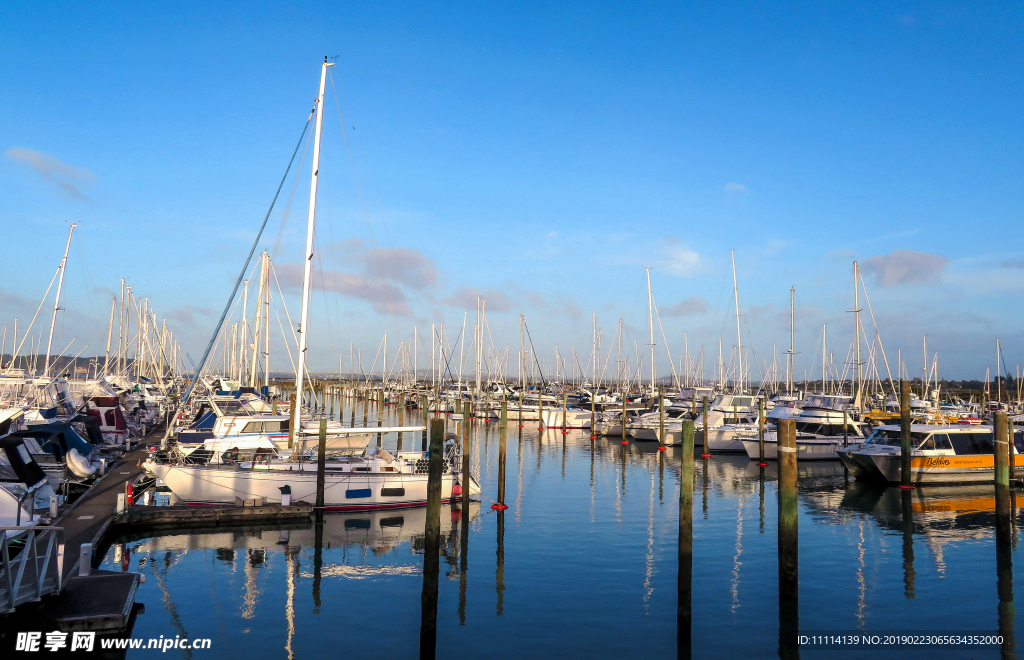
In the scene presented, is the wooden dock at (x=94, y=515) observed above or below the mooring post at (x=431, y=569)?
below

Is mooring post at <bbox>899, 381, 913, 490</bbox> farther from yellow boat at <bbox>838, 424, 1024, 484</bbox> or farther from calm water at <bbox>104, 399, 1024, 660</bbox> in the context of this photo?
calm water at <bbox>104, 399, 1024, 660</bbox>

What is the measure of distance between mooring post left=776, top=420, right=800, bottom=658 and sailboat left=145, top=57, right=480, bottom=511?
40.9 ft

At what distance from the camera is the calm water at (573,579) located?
13773 millimetres

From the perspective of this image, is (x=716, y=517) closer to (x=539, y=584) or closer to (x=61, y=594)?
(x=539, y=584)

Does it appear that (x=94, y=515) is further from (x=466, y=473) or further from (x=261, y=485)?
(x=466, y=473)

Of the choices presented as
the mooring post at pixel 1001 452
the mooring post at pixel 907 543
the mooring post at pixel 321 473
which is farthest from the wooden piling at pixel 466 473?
the mooring post at pixel 1001 452

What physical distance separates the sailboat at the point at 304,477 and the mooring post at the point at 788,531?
1245 centimetres

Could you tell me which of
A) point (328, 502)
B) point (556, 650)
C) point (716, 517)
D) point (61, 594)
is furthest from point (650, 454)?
point (61, 594)

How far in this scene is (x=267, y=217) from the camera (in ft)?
84.6

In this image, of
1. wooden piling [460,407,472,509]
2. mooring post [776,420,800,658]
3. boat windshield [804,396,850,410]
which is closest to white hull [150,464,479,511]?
wooden piling [460,407,472,509]

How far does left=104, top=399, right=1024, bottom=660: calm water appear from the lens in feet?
45.2

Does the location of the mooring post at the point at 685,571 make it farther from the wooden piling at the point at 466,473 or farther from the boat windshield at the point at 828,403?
the boat windshield at the point at 828,403

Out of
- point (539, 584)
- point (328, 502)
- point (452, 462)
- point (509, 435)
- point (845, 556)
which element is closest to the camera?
point (539, 584)

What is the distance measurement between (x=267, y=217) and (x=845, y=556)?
23508 millimetres
